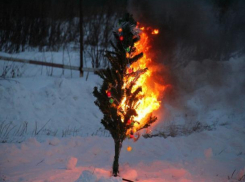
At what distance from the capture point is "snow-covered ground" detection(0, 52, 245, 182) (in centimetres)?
439

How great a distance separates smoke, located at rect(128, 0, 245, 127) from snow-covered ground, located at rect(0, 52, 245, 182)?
77 millimetres

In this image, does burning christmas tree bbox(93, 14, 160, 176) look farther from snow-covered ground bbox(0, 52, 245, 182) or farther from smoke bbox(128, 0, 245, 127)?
smoke bbox(128, 0, 245, 127)

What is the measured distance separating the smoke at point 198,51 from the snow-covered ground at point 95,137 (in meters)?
0.08

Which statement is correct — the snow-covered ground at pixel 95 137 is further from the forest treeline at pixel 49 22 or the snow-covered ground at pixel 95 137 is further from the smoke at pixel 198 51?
the forest treeline at pixel 49 22

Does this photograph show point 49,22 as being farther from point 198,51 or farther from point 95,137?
point 95,137

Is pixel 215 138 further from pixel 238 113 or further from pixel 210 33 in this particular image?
pixel 210 33

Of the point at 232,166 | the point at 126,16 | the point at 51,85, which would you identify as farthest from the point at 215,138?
the point at 51,85

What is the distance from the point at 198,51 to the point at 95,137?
9022mm

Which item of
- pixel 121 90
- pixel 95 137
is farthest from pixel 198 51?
pixel 121 90

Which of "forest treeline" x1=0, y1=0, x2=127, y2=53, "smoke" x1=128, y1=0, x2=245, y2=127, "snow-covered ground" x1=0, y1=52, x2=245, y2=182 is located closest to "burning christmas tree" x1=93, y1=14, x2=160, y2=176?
"snow-covered ground" x1=0, y1=52, x2=245, y2=182

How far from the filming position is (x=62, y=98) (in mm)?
10453

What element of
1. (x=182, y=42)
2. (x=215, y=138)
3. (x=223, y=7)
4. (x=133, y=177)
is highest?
(x=223, y=7)

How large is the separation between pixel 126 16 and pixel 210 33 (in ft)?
32.5

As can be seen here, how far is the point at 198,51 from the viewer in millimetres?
A: 13336
